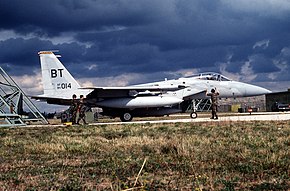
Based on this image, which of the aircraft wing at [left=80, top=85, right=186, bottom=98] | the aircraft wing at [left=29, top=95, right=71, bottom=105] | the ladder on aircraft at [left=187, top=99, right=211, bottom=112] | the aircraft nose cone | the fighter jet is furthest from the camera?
the aircraft nose cone

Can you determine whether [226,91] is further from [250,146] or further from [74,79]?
[250,146]

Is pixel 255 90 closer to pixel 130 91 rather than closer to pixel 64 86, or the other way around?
pixel 130 91

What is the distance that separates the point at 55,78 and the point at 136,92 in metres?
5.99

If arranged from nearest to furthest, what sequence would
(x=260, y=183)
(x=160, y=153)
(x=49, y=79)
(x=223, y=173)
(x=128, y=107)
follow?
(x=260, y=183)
(x=223, y=173)
(x=160, y=153)
(x=128, y=107)
(x=49, y=79)

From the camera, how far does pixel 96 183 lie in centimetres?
504

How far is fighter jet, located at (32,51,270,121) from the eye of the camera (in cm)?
2652

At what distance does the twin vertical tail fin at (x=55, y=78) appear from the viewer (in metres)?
28.4

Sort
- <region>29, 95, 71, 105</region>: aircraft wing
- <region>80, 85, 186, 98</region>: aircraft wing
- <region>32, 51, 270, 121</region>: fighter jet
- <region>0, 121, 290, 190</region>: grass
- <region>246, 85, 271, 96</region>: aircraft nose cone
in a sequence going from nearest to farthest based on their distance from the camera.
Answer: <region>0, 121, 290, 190</region>: grass < <region>32, 51, 270, 121</region>: fighter jet < <region>80, 85, 186, 98</region>: aircraft wing < <region>29, 95, 71, 105</region>: aircraft wing < <region>246, 85, 271, 96</region>: aircraft nose cone

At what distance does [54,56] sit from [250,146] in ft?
74.4

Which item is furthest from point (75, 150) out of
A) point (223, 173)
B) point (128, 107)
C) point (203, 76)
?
point (203, 76)

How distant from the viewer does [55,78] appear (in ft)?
93.6

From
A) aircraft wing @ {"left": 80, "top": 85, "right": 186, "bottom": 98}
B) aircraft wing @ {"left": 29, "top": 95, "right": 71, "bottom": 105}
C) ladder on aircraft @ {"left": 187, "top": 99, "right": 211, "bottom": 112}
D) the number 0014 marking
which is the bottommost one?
ladder on aircraft @ {"left": 187, "top": 99, "right": 211, "bottom": 112}

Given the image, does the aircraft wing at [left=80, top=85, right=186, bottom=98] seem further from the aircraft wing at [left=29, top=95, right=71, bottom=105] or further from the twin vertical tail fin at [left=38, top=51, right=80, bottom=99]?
the aircraft wing at [left=29, top=95, right=71, bottom=105]

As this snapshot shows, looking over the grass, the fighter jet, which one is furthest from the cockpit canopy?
the grass
